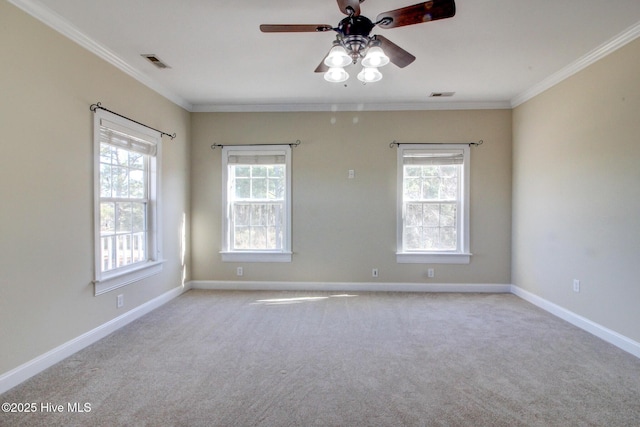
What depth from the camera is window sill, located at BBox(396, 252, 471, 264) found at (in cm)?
460

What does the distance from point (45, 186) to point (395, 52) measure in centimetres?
279

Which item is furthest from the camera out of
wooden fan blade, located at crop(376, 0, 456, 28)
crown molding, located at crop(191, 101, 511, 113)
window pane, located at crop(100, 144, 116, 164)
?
crown molding, located at crop(191, 101, 511, 113)

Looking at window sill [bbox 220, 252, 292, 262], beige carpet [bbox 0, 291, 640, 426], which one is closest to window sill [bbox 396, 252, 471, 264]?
beige carpet [bbox 0, 291, 640, 426]

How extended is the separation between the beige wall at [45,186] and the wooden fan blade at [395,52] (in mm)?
2490

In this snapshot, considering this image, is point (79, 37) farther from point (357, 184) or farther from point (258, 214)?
point (357, 184)

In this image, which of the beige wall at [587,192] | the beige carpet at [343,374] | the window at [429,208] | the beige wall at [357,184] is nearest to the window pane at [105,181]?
the beige carpet at [343,374]

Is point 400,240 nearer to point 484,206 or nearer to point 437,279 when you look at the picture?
point 437,279

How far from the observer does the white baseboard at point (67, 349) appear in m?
2.20

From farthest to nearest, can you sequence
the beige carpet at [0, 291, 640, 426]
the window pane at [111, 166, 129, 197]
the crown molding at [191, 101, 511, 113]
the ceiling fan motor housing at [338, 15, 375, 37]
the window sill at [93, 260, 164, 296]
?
the crown molding at [191, 101, 511, 113] → the window pane at [111, 166, 129, 197] → the window sill at [93, 260, 164, 296] → the ceiling fan motor housing at [338, 15, 375, 37] → the beige carpet at [0, 291, 640, 426]

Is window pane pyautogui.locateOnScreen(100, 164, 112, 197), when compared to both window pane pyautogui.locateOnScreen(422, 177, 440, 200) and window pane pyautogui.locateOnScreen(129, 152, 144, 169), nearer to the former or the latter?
window pane pyautogui.locateOnScreen(129, 152, 144, 169)

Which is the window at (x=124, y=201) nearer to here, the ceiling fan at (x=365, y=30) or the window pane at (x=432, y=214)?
the ceiling fan at (x=365, y=30)

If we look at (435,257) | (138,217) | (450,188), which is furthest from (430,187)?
(138,217)

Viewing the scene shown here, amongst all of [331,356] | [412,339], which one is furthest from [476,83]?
[331,356]

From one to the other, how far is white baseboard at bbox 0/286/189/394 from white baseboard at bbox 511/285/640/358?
4.64 meters
